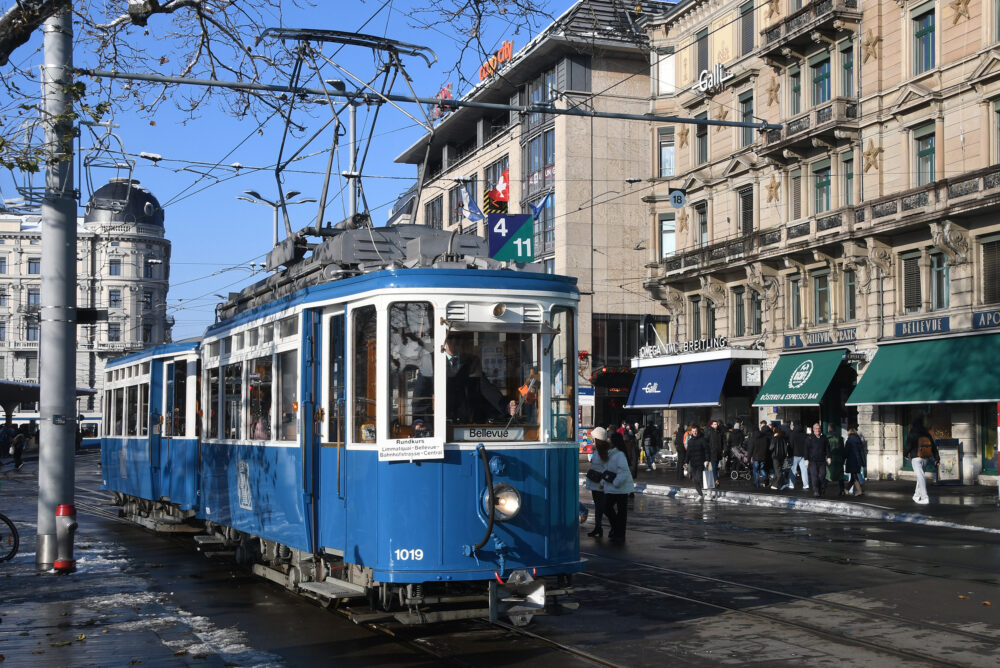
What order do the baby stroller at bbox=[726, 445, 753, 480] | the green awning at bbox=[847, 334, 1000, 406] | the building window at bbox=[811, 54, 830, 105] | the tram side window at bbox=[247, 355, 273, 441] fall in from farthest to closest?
1. the building window at bbox=[811, 54, 830, 105]
2. the baby stroller at bbox=[726, 445, 753, 480]
3. the green awning at bbox=[847, 334, 1000, 406]
4. the tram side window at bbox=[247, 355, 273, 441]

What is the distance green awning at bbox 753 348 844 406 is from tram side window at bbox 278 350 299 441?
25.5 meters

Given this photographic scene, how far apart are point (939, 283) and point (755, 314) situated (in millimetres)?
9044

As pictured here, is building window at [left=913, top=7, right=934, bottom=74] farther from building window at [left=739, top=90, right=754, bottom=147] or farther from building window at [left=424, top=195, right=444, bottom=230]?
building window at [left=424, top=195, right=444, bottom=230]

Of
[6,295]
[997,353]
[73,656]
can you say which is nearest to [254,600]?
[73,656]

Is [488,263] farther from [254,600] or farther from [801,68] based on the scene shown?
[801,68]

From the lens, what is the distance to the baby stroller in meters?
33.1

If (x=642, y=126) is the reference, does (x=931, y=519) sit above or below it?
below

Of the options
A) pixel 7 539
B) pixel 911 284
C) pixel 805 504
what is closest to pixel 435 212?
pixel 911 284

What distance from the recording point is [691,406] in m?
42.0

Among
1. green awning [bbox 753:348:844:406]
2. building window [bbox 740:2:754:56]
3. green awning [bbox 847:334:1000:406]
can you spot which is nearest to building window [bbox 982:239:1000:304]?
green awning [bbox 847:334:1000:406]

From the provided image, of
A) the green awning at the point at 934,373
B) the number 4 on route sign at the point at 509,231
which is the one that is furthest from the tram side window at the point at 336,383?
the number 4 on route sign at the point at 509,231

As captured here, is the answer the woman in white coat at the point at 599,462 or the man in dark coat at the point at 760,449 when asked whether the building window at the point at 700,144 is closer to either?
the man in dark coat at the point at 760,449

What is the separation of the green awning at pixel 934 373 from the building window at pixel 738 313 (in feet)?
27.1

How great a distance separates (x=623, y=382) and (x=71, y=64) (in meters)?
43.9
